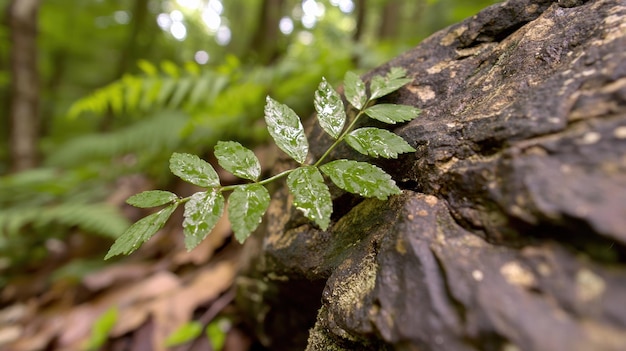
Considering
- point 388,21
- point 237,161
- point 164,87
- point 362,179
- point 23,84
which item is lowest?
point 362,179

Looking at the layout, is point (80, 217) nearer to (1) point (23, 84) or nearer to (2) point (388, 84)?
(1) point (23, 84)

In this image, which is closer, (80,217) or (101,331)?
(101,331)

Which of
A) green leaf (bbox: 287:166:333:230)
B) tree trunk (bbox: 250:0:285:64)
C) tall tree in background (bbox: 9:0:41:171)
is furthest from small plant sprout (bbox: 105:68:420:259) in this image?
tall tree in background (bbox: 9:0:41:171)

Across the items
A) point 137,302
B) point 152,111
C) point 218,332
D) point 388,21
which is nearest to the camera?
point 218,332

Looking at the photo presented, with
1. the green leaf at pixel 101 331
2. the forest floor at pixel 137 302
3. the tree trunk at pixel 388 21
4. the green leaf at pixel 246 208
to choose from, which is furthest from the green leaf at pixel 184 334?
the tree trunk at pixel 388 21

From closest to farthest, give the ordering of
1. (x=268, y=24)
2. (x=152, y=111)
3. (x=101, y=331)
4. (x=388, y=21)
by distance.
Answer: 1. (x=101, y=331)
2. (x=268, y=24)
3. (x=152, y=111)
4. (x=388, y=21)

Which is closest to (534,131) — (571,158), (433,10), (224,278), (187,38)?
(571,158)

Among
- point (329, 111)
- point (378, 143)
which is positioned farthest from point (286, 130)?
point (378, 143)

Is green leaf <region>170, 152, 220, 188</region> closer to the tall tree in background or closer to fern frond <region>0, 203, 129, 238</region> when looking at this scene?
fern frond <region>0, 203, 129, 238</region>
